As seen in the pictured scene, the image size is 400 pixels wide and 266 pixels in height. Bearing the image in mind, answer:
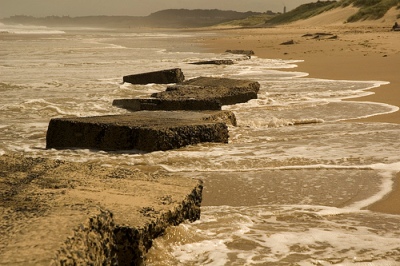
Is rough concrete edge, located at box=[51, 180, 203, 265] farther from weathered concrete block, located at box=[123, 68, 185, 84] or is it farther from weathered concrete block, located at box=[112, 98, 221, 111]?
weathered concrete block, located at box=[123, 68, 185, 84]

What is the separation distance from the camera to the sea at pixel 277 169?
2465 mm

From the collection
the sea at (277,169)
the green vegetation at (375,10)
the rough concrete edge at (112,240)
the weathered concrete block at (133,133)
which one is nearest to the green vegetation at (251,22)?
the green vegetation at (375,10)

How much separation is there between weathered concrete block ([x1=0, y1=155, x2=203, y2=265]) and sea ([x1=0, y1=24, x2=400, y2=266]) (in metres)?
0.12

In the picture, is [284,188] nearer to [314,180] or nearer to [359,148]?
[314,180]

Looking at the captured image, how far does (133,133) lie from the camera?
14.8 feet

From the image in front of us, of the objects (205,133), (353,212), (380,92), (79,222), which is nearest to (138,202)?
(79,222)

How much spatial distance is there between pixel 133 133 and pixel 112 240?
95.7 inches

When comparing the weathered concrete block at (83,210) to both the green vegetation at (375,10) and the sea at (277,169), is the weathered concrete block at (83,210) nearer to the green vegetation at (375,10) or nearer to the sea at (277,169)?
the sea at (277,169)

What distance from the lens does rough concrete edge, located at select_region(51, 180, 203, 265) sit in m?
1.79

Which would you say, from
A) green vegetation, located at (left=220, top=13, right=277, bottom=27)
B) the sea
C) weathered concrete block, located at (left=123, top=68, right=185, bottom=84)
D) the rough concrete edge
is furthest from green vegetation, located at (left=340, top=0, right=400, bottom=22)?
the rough concrete edge

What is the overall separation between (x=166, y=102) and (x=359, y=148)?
2.44 meters

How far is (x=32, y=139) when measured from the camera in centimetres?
528

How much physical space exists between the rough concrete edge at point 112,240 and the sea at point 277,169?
0.06 meters

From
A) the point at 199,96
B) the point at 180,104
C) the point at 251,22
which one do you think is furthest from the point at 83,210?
the point at 251,22
